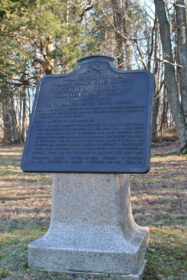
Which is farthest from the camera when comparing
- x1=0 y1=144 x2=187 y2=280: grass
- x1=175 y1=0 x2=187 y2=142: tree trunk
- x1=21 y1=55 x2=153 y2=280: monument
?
x1=175 y1=0 x2=187 y2=142: tree trunk

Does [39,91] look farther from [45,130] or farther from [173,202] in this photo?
[173,202]

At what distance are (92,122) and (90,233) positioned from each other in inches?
48.7

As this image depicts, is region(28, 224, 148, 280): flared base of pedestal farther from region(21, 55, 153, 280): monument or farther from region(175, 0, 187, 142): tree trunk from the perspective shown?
region(175, 0, 187, 142): tree trunk

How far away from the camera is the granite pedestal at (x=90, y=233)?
3.24 meters

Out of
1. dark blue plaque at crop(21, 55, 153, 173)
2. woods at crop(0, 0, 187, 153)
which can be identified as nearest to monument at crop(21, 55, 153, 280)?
dark blue plaque at crop(21, 55, 153, 173)

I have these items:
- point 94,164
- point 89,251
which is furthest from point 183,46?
point 89,251

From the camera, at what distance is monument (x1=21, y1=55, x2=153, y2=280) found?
3.30 m

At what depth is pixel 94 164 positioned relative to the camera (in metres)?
3.38

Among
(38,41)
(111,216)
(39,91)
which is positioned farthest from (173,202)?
(38,41)

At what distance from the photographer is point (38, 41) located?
48.3 ft

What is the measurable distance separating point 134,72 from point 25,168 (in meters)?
1.71

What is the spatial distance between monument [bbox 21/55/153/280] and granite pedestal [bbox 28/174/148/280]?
0.01 meters

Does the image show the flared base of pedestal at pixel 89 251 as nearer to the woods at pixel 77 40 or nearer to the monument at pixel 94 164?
the monument at pixel 94 164

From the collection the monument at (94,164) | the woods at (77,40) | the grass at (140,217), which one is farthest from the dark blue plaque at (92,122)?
the woods at (77,40)
